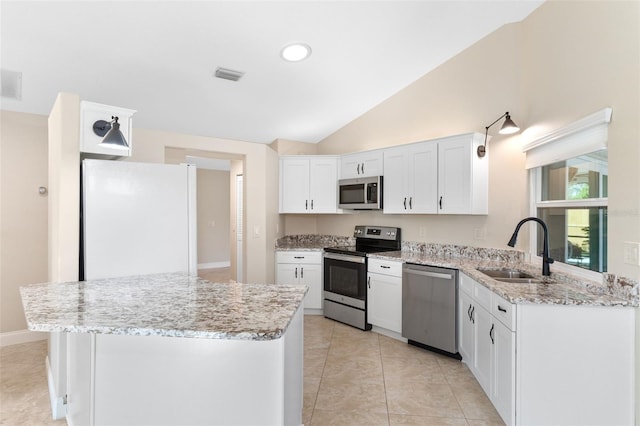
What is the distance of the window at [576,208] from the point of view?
86.4 inches

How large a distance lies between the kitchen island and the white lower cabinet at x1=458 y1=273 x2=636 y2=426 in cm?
137

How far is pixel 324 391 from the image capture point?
257cm

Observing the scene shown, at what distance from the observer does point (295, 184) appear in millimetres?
4625

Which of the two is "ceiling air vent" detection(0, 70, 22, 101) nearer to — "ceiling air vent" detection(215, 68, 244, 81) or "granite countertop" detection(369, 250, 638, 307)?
"ceiling air vent" detection(215, 68, 244, 81)

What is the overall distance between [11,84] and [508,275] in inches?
178

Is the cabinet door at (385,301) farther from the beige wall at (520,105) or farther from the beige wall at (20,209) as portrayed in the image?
the beige wall at (20,209)

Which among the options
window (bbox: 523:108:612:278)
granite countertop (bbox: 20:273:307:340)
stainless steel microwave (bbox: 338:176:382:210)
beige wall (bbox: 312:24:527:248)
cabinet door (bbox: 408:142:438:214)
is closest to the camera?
granite countertop (bbox: 20:273:307:340)

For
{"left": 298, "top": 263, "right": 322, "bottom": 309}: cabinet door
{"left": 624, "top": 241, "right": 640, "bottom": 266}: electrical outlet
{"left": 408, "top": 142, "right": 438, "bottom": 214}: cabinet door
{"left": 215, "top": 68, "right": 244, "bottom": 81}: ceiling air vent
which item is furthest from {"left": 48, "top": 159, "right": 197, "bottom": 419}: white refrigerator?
{"left": 624, "top": 241, "right": 640, "bottom": 266}: electrical outlet

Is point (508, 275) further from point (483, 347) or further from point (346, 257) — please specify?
point (346, 257)

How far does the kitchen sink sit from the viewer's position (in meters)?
2.57

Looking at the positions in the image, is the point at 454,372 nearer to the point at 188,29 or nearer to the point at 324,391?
the point at 324,391

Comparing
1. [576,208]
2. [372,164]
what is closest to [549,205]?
[576,208]

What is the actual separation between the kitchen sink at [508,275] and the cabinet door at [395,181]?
47.1 inches

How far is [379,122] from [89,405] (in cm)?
404
